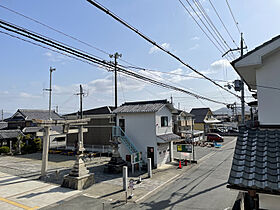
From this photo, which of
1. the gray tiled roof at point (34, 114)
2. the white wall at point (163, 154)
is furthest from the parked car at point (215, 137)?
the gray tiled roof at point (34, 114)

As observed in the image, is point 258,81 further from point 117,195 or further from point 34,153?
point 34,153

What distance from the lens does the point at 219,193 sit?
1126cm

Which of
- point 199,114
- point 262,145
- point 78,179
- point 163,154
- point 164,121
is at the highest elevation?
point 199,114

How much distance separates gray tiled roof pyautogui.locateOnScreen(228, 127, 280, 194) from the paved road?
6.75 metres

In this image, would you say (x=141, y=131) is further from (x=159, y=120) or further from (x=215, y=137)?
(x=215, y=137)

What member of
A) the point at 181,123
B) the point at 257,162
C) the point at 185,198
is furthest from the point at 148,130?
the point at 181,123

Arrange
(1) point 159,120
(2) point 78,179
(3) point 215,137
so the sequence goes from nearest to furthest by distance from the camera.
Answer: (2) point 78,179 < (1) point 159,120 < (3) point 215,137

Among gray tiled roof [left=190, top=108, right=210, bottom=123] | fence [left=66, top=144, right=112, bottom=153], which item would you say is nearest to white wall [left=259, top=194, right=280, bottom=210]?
fence [left=66, top=144, right=112, bottom=153]

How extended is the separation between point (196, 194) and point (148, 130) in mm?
8385

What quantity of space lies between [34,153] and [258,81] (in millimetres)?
31551

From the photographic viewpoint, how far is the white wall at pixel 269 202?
3.64m

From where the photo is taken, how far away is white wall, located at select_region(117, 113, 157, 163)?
1845cm

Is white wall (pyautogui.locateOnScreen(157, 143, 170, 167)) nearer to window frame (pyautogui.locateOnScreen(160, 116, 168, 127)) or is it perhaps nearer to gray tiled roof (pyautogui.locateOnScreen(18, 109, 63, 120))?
window frame (pyautogui.locateOnScreen(160, 116, 168, 127))

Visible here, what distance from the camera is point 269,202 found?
12.1 ft
